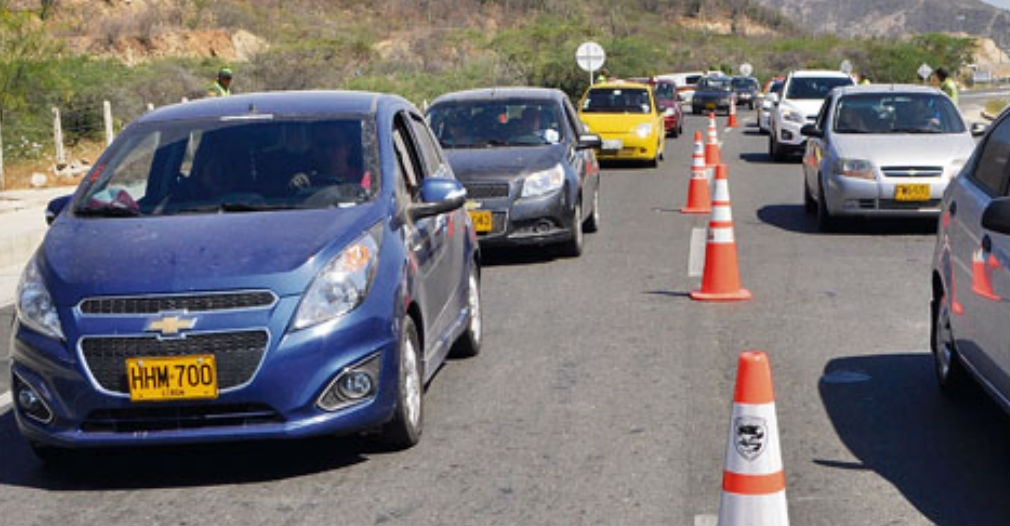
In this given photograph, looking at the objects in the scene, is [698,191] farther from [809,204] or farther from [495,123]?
[495,123]

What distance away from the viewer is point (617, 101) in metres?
26.7

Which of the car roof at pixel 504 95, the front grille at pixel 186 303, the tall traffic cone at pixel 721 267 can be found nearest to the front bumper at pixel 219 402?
the front grille at pixel 186 303

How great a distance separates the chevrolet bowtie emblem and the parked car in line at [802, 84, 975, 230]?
398 inches

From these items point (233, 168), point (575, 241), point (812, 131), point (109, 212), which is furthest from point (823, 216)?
point (109, 212)

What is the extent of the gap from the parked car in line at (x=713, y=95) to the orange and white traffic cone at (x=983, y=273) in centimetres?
4721

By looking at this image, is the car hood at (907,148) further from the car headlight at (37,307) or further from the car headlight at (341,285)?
the car headlight at (37,307)

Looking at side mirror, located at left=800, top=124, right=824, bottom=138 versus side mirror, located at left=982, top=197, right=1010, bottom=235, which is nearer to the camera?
side mirror, located at left=982, top=197, right=1010, bottom=235

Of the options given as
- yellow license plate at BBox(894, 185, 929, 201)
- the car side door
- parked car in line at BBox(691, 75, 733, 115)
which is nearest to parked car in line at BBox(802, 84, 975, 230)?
yellow license plate at BBox(894, 185, 929, 201)

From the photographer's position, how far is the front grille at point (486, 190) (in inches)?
528

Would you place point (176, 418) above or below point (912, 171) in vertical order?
above

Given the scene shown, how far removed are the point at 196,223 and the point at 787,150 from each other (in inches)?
823

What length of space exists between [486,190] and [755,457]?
8909 mm

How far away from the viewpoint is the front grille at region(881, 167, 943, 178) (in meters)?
15.2

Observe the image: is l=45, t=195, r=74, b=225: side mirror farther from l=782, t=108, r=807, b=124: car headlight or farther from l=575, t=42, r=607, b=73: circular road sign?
l=575, t=42, r=607, b=73: circular road sign
